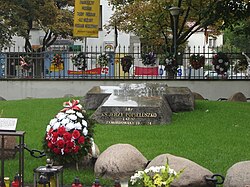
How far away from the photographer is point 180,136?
12.0 m

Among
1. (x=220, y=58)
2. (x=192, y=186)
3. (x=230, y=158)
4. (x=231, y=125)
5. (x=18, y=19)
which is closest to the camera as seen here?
(x=192, y=186)

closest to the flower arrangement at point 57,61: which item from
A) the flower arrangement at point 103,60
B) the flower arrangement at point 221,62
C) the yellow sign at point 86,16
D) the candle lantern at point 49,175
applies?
the flower arrangement at point 103,60

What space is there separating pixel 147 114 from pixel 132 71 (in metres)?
11.4

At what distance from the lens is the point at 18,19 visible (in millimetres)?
31781

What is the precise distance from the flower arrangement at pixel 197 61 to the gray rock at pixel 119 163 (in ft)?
50.4

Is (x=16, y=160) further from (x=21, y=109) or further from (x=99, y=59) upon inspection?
(x=99, y=59)

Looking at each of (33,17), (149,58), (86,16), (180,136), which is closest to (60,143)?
(180,136)

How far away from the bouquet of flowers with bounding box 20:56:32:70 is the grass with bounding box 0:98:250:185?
7252 mm

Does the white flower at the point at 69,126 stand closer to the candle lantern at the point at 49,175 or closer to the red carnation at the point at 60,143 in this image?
the red carnation at the point at 60,143

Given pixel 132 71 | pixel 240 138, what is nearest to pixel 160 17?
pixel 132 71

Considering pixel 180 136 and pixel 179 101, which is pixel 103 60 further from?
pixel 180 136

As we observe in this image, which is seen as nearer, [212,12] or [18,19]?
[212,12]

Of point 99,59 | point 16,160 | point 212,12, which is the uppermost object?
point 212,12

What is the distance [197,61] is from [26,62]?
715cm
